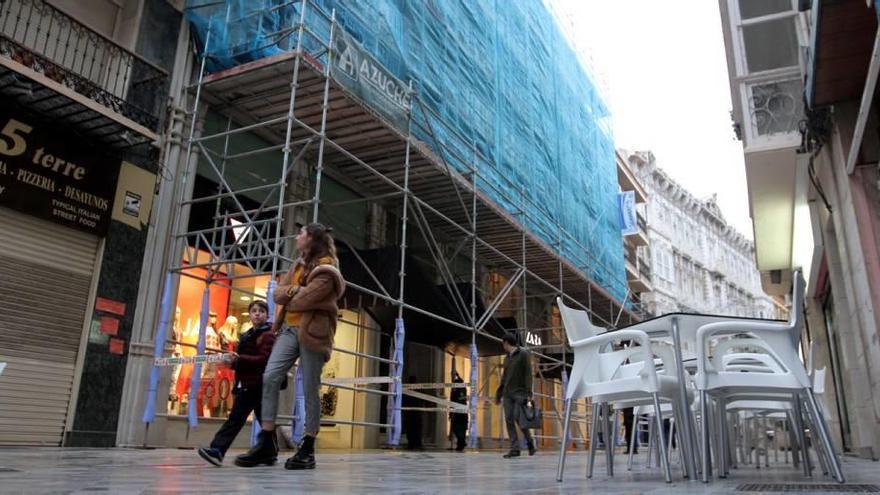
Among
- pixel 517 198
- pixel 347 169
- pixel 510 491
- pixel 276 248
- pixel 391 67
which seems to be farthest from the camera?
pixel 517 198

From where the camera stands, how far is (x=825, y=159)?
9102 mm

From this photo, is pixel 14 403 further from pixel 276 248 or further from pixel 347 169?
pixel 347 169

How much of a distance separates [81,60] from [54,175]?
62.6 inches

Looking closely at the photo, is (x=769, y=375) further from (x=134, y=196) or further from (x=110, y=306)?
(x=134, y=196)

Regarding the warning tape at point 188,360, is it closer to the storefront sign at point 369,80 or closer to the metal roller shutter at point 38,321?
the metal roller shutter at point 38,321

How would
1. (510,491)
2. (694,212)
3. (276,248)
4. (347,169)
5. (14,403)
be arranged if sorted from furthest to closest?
(694,212), (347,169), (276,248), (14,403), (510,491)

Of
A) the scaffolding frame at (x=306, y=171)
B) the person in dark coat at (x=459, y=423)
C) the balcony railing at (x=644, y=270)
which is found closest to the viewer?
the scaffolding frame at (x=306, y=171)

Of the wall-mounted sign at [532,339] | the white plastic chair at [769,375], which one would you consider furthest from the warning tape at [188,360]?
the wall-mounted sign at [532,339]

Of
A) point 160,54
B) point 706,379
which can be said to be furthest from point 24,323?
point 706,379

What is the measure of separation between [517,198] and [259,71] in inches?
293

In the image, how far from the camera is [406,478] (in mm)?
3846

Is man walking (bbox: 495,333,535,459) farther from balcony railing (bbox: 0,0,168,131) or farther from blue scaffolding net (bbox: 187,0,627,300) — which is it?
balcony railing (bbox: 0,0,168,131)

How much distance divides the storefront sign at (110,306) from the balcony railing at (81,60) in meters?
2.20

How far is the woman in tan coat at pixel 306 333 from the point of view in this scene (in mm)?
4391
